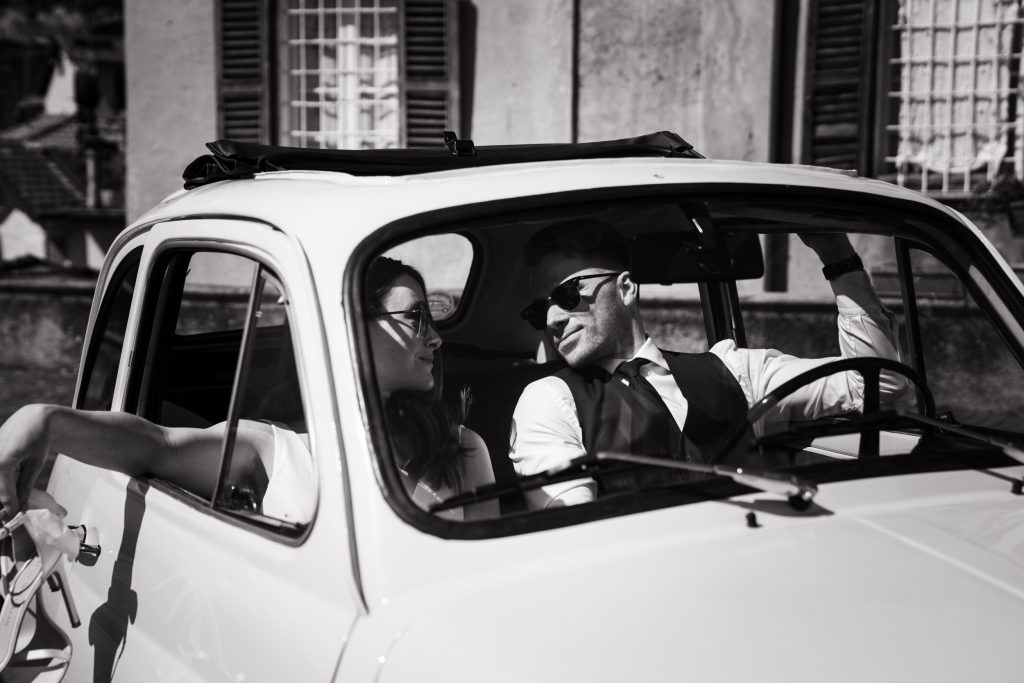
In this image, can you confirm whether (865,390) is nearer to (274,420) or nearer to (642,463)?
(642,463)

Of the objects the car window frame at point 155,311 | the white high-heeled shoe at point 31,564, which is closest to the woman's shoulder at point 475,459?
the car window frame at point 155,311

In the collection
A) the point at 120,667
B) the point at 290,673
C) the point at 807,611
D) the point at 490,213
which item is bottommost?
the point at 120,667

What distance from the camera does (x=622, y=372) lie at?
2664mm

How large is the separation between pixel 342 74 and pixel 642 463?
9.54 m

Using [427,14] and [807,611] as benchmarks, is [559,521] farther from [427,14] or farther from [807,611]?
[427,14]

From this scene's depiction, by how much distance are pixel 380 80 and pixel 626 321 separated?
8.74 metres

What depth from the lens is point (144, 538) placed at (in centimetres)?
243

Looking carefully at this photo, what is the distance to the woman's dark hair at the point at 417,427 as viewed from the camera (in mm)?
2158

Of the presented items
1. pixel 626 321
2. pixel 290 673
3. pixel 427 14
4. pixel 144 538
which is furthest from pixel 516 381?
pixel 427 14

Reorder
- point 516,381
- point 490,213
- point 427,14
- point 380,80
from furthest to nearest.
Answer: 1. point 380,80
2. point 427,14
3. point 516,381
4. point 490,213

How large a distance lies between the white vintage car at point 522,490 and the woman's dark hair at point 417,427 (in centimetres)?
9

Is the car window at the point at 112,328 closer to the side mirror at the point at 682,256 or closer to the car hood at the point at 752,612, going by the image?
the side mirror at the point at 682,256

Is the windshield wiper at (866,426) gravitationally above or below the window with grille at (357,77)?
below

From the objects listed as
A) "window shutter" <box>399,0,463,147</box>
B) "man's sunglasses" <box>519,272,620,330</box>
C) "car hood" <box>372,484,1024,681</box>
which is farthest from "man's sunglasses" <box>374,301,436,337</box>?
"window shutter" <box>399,0,463,147</box>
